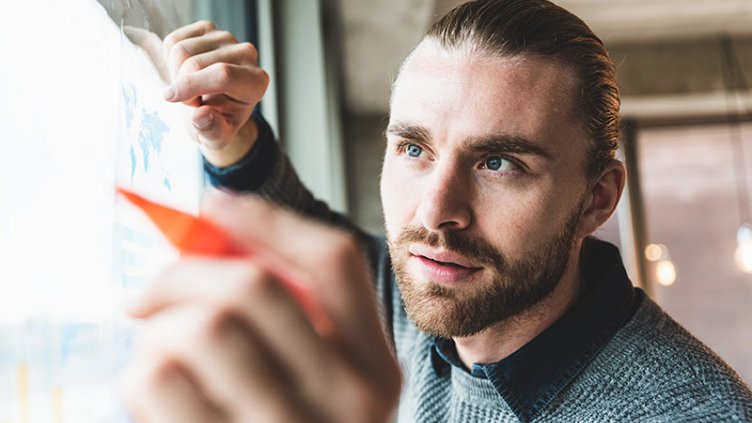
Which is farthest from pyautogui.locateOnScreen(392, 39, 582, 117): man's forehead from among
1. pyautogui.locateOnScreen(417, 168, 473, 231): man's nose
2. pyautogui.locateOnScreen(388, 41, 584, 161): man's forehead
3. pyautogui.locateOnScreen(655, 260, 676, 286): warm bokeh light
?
pyautogui.locateOnScreen(655, 260, 676, 286): warm bokeh light

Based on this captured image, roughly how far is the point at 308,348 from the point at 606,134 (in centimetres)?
94

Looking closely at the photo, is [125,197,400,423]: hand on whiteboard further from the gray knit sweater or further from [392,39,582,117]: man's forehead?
[392,39,582,117]: man's forehead

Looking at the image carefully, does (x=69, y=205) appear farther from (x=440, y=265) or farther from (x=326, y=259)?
(x=440, y=265)

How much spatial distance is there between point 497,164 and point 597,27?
3.49 m

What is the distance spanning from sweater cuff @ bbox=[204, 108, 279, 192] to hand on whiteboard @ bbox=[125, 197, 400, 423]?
2.47 ft

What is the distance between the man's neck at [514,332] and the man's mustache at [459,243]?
0.39 feet

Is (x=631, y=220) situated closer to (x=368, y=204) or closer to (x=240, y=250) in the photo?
(x=368, y=204)

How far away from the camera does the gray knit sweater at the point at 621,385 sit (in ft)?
2.57

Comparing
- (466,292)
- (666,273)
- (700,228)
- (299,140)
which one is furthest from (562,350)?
(700,228)

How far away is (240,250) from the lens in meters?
0.18

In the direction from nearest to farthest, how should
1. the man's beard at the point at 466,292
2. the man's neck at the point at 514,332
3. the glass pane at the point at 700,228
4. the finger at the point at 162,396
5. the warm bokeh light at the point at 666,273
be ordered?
the finger at the point at 162,396
the man's beard at the point at 466,292
the man's neck at the point at 514,332
the warm bokeh light at the point at 666,273
the glass pane at the point at 700,228

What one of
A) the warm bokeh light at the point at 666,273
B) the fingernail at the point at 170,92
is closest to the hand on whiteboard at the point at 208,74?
the fingernail at the point at 170,92

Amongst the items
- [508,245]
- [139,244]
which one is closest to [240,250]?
[139,244]

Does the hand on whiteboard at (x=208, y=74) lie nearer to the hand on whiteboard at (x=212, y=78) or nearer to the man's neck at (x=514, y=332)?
the hand on whiteboard at (x=212, y=78)
